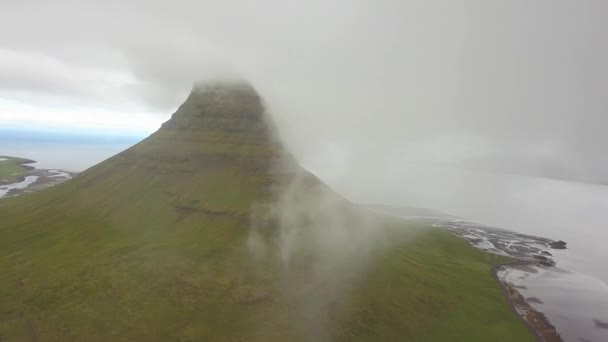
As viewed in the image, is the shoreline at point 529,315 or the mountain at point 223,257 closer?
the mountain at point 223,257

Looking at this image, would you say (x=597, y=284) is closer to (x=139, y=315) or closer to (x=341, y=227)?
(x=341, y=227)

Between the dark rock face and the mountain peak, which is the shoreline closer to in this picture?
the dark rock face

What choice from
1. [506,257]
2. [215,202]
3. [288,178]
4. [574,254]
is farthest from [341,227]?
[574,254]

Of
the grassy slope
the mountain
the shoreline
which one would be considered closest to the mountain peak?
the mountain

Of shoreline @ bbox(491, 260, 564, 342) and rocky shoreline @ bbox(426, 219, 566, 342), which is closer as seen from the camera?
shoreline @ bbox(491, 260, 564, 342)

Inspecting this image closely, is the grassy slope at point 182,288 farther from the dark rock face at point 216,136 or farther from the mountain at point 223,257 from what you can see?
the dark rock face at point 216,136

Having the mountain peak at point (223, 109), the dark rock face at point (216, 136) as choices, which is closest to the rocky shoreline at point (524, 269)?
the dark rock face at point (216, 136)
